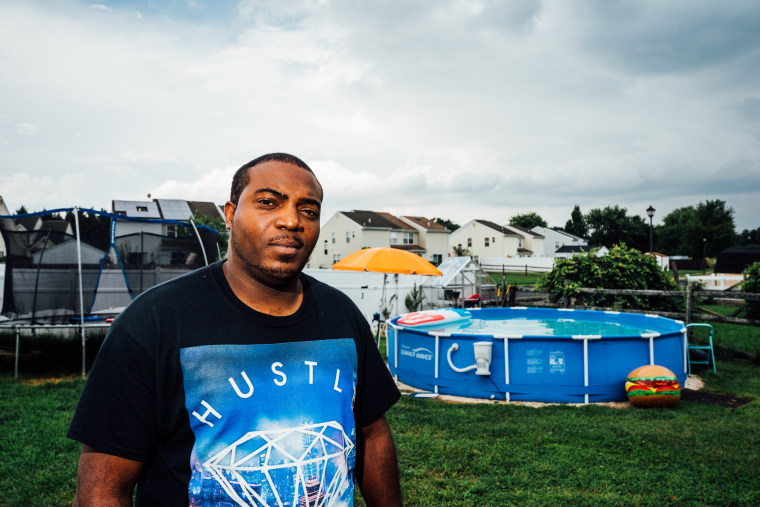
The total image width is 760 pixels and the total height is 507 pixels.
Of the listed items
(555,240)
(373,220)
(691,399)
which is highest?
(373,220)

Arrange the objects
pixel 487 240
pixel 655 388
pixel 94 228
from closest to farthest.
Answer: pixel 655 388, pixel 94 228, pixel 487 240

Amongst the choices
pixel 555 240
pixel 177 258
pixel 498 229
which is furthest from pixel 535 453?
pixel 555 240

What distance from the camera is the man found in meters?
1.35

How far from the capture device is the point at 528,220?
105750 millimetres

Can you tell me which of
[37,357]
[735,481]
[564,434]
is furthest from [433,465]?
[37,357]

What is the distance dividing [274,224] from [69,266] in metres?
11.0

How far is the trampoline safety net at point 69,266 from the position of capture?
10344mm

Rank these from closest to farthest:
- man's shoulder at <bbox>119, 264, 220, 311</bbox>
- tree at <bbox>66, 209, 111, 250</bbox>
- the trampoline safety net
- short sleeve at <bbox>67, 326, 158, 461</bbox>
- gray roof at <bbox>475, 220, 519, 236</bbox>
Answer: short sleeve at <bbox>67, 326, 158, 461</bbox> < man's shoulder at <bbox>119, 264, 220, 311</bbox> < the trampoline safety net < tree at <bbox>66, 209, 111, 250</bbox> < gray roof at <bbox>475, 220, 519, 236</bbox>

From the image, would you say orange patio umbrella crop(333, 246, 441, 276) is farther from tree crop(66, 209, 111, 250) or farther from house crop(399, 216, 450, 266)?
house crop(399, 216, 450, 266)

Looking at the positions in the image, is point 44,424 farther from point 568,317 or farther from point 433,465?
point 568,317

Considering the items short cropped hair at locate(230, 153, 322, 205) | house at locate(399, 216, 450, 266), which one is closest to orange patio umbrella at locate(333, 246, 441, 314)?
short cropped hair at locate(230, 153, 322, 205)

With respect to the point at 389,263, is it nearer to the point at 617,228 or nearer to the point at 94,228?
the point at 94,228

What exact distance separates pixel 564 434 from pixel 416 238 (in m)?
52.1

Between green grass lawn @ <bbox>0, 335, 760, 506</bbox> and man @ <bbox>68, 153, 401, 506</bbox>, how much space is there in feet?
11.2
